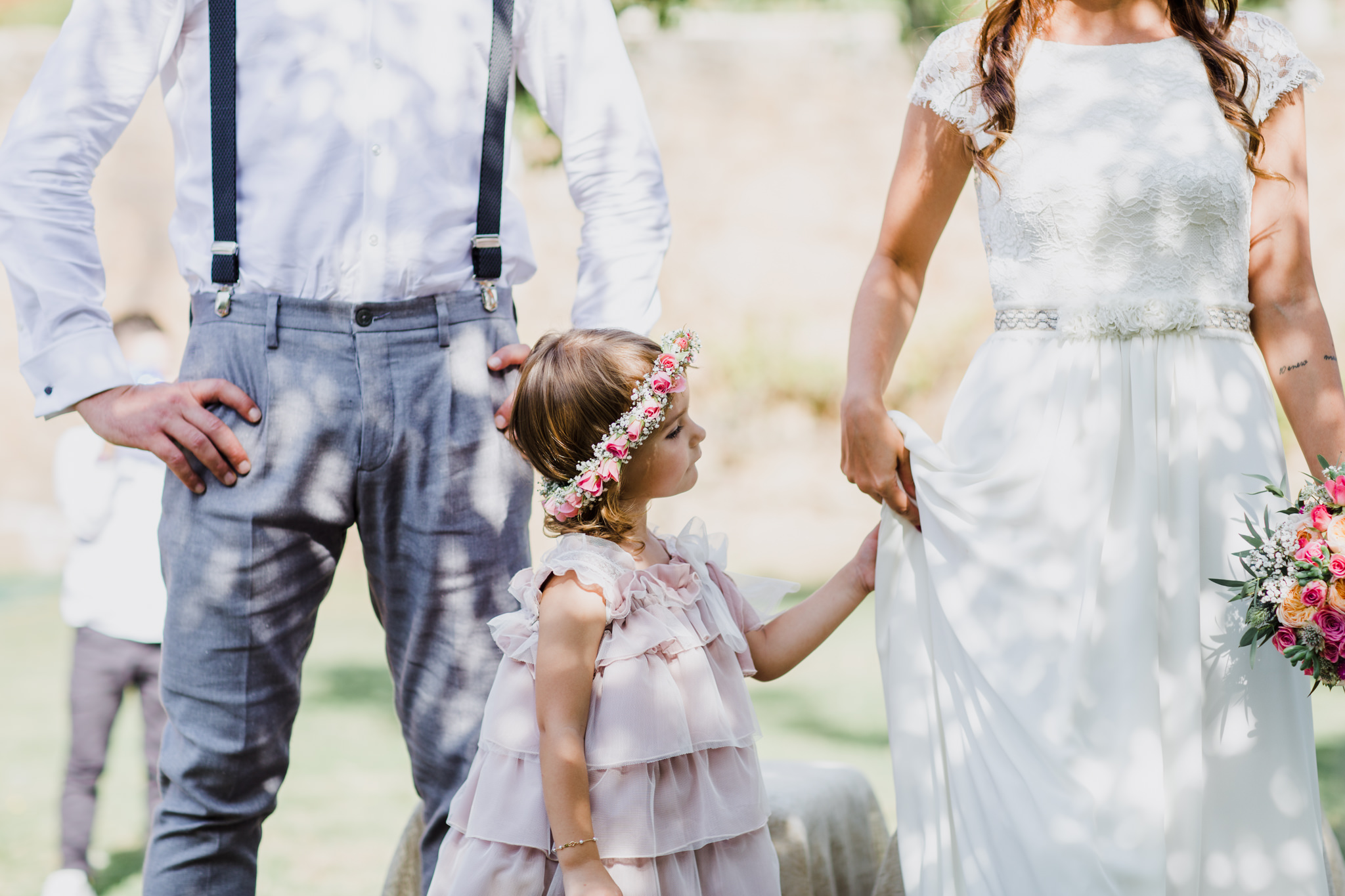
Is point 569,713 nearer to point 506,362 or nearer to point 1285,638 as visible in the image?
point 506,362

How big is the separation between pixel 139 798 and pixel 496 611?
11.2 ft

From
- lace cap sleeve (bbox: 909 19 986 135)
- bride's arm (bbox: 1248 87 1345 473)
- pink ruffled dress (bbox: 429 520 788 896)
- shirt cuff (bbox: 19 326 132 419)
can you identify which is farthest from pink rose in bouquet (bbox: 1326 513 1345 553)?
shirt cuff (bbox: 19 326 132 419)

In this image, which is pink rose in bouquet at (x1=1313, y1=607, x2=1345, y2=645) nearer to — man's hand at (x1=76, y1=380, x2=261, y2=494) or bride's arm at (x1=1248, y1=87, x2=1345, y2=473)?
bride's arm at (x1=1248, y1=87, x2=1345, y2=473)

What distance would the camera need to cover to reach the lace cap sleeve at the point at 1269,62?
2062 mm

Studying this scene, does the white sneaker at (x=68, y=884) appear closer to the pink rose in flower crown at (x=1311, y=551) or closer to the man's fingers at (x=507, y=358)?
the man's fingers at (x=507, y=358)

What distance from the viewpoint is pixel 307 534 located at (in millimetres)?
2176

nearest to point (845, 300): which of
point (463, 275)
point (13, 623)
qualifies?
point (13, 623)

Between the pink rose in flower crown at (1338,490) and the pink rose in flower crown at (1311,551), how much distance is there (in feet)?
0.23

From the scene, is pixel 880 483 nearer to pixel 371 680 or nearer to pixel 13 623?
pixel 371 680

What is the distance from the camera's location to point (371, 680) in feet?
23.5

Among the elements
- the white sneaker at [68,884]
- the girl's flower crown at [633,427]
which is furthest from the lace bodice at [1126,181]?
the white sneaker at [68,884]

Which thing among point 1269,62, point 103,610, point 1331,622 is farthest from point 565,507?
point 103,610

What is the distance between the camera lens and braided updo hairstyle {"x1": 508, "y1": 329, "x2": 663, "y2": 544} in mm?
2117

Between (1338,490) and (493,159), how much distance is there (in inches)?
58.2
